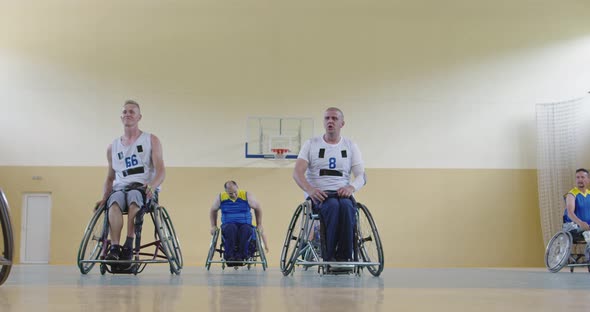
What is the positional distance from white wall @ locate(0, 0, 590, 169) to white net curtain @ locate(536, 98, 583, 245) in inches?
8.2

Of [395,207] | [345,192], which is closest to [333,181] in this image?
[345,192]

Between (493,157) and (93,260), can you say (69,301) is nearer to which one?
(93,260)

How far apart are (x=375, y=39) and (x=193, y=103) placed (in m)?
2.62

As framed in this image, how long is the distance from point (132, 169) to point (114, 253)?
598 millimetres

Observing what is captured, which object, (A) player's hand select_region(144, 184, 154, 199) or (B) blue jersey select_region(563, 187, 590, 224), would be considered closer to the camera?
(A) player's hand select_region(144, 184, 154, 199)

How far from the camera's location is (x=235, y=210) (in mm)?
6598

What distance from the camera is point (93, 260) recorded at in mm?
3832

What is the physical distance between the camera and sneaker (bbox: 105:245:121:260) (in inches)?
151

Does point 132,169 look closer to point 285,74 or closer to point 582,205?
point 582,205

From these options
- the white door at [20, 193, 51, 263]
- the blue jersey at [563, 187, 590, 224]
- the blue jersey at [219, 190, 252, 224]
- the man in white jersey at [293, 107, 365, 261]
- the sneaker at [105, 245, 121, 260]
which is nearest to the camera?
the sneaker at [105, 245, 121, 260]

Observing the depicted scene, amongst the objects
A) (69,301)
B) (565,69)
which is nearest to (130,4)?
(565,69)

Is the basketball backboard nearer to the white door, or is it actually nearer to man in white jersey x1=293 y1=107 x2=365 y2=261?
the white door

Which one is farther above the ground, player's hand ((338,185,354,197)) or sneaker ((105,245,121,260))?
player's hand ((338,185,354,197))

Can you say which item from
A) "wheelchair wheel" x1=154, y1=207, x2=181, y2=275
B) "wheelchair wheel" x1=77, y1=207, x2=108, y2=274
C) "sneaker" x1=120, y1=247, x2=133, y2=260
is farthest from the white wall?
"sneaker" x1=120, y1=247, x2=133, y2=260
